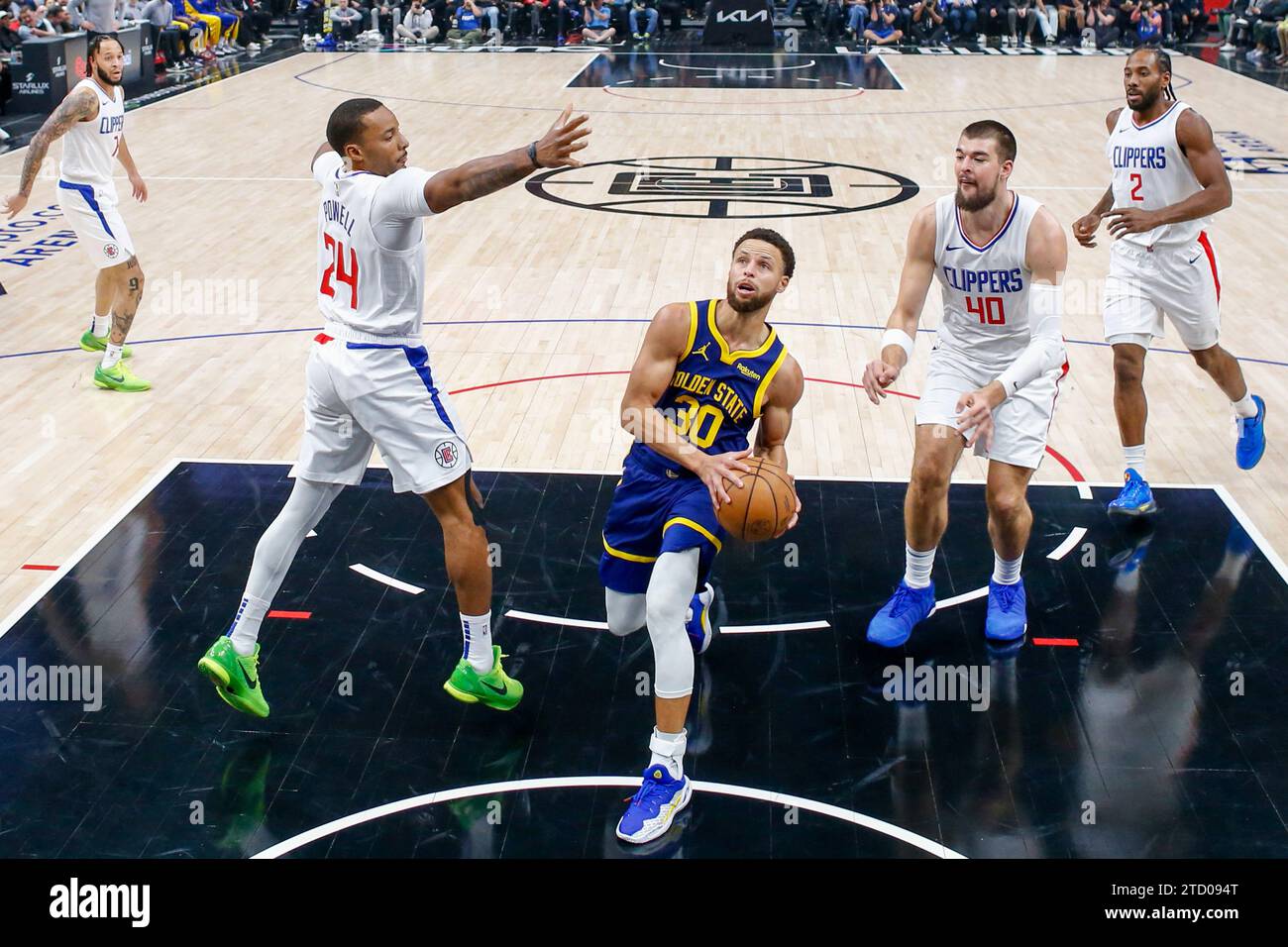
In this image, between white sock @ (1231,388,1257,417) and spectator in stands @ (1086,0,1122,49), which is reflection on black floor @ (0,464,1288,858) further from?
spectator in stands @ (1086,0,1122,49)

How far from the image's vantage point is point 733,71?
2222cm

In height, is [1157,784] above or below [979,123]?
below

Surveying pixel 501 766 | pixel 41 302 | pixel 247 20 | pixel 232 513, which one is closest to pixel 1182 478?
pixel 501 766

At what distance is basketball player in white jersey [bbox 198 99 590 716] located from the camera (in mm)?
4773

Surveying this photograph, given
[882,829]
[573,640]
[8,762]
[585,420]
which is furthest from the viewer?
[585,420]

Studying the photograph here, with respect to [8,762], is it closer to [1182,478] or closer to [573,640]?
[573,640]

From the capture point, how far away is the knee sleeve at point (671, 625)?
438 cm

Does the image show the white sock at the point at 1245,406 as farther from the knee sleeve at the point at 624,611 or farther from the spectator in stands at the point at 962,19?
the spectator in stands at the point at 962,19

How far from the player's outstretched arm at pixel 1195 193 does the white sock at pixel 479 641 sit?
3.52 meters

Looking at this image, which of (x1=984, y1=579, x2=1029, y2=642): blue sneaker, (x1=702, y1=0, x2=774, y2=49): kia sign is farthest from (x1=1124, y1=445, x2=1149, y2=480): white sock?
(x1=702, y1=0, x2=774, y2=49): kia sign

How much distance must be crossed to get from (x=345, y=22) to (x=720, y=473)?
23.6 metres

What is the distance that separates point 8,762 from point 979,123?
4228mm

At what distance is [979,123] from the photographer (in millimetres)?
5309

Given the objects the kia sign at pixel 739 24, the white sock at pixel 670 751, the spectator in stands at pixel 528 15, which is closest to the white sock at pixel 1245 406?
the white sock at pixel 670 751
